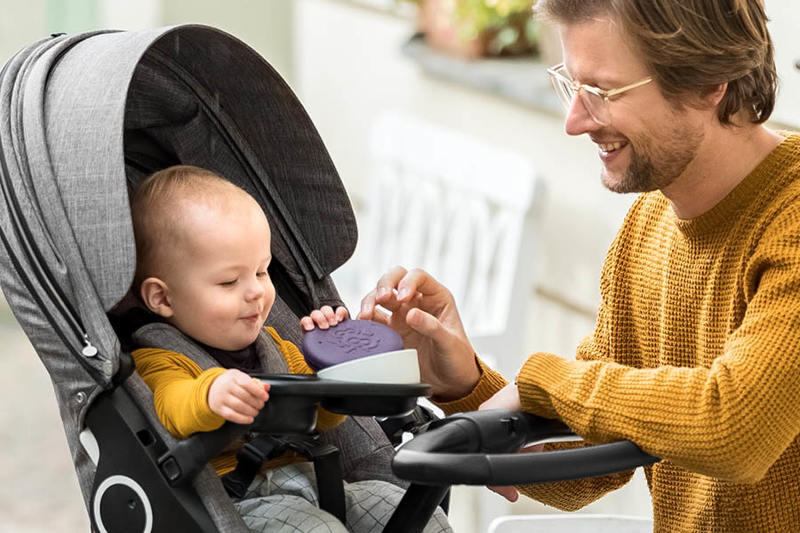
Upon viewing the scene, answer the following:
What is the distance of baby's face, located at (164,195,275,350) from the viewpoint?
57.1 inches

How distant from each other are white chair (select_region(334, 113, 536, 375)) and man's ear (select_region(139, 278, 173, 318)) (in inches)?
54.1

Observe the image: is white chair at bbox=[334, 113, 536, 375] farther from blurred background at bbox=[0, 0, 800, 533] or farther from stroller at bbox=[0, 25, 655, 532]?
stroller at bbox=[0, 25, 655, 532]

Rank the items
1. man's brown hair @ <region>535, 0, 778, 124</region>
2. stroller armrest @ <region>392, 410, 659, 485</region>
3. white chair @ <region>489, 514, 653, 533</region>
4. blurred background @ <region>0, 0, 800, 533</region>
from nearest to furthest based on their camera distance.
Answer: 1. stroller armrest @ <region>392, 410, 659, 485</region>
2. man's brown hair @ <region>535, 0, 778, 124</region>
3. white chair @ <region>489, 514, 653, 533</region>
4. blurred background @ <region>0, 0, 800, 533</region>

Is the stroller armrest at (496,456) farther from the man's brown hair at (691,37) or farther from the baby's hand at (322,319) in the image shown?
the man's brown hair at (691,37)

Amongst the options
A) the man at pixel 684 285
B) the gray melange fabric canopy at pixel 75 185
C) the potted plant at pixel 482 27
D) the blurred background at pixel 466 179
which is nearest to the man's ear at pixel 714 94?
the man at pixel 684 285

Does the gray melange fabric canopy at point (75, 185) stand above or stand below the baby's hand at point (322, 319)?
above

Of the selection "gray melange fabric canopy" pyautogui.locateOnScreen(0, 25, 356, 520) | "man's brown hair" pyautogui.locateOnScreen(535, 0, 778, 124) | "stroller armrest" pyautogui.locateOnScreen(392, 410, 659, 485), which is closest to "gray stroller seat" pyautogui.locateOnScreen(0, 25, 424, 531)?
"gray melange fabric canopy" pyautogui.locateOnScreen(0, 25, 356, 520)

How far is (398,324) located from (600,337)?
0.92 feet

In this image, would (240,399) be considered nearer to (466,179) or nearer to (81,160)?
(81,160)

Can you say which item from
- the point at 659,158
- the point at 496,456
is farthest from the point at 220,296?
the point at 659,158

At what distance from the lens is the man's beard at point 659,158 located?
1.46m

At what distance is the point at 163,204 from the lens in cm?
147

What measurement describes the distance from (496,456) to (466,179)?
190 cm

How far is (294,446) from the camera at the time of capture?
146 centimetres
